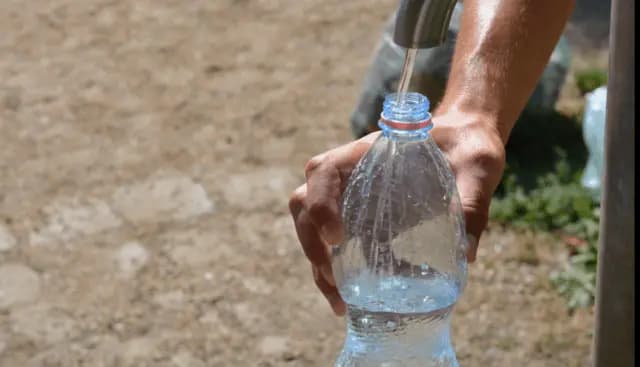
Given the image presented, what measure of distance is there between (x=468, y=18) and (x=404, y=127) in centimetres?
60

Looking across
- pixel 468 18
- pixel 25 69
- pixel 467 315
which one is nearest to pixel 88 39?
pixel 25 69

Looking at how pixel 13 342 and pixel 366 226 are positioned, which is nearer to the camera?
pixel 366 226

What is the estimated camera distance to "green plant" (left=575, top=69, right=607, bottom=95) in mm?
5074

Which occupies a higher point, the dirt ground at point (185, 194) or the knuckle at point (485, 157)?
the knuckle at point (485, 157)

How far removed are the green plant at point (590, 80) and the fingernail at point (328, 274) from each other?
12.0ft

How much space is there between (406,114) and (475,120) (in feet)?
1.16

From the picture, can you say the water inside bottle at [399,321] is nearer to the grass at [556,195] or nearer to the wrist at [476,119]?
the wrist at [476,119]

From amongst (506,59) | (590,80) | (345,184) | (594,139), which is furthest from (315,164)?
(590,80)

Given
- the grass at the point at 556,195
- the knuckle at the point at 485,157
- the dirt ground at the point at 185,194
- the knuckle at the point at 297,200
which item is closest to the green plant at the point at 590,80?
the grass at the point at 556,195

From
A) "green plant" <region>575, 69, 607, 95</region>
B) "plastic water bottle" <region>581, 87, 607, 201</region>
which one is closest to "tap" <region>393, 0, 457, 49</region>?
"plastic water bottle" <region>581, 87, 607, 201</region>

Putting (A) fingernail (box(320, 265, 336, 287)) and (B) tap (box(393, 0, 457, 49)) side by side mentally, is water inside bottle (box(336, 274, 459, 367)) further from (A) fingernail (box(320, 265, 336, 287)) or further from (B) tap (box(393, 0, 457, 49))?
(B) tap (box(393, 0, 457, 49))

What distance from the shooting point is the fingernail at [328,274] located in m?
1.59

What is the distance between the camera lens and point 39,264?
13.1 ft

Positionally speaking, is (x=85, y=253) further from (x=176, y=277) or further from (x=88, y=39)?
(x=88, y=39)
